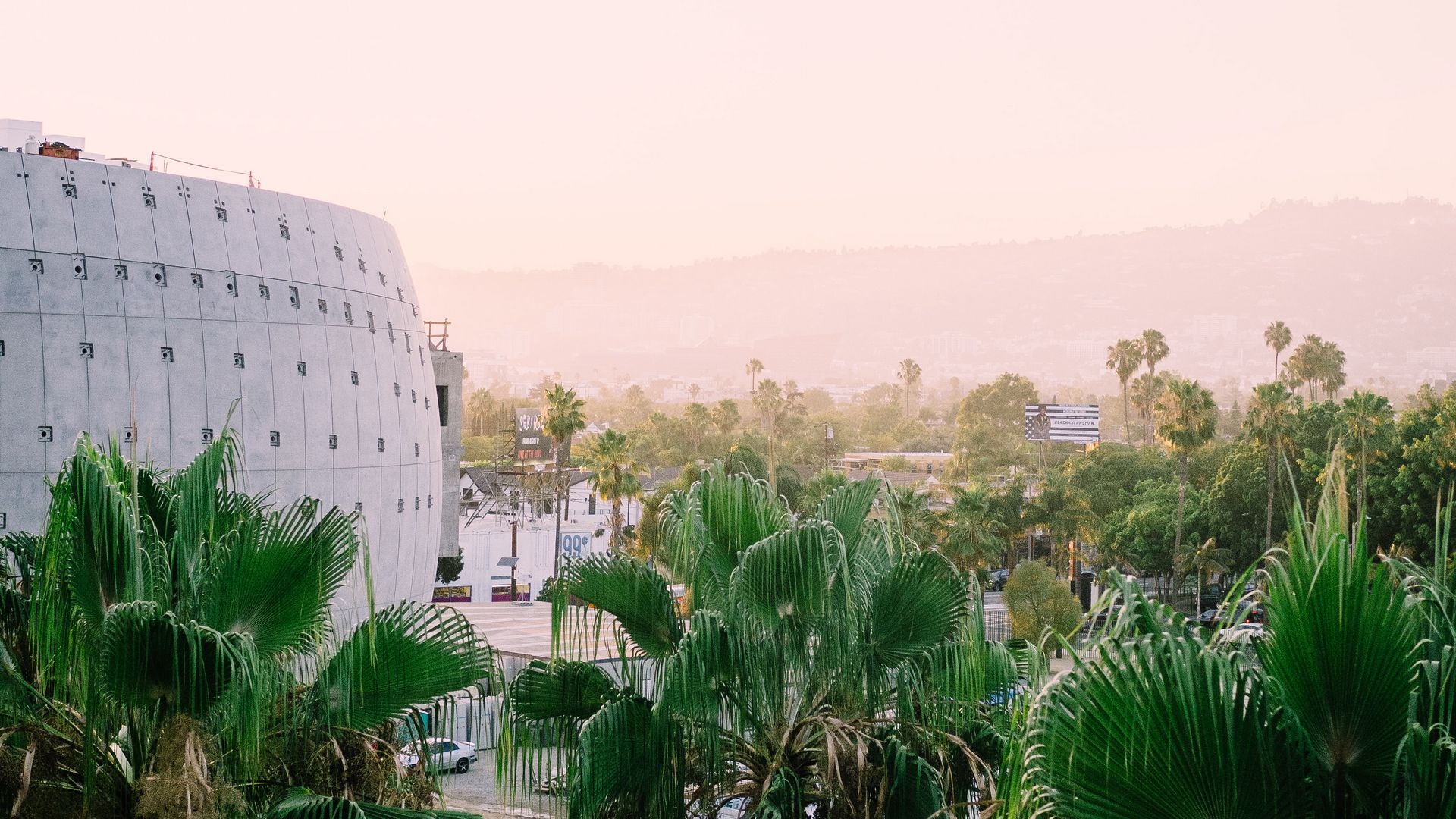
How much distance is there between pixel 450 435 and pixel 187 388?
33.0 m

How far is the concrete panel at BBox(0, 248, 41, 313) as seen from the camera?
32656mm

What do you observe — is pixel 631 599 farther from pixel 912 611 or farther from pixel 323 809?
pixel 323 809

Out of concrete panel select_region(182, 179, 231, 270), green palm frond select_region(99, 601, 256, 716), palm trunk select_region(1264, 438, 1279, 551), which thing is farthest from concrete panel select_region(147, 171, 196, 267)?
palm trunk select_region(1264, 438, 1279, 551)

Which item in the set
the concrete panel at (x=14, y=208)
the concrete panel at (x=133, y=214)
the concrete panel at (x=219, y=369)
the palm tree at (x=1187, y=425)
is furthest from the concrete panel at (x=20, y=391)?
the palm tree at (x=1187, y=425)

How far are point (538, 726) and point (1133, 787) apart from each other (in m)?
7.25

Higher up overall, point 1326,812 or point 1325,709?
point 1325,709

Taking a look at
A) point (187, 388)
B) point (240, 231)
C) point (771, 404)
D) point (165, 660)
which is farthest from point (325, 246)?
point (771, 404)

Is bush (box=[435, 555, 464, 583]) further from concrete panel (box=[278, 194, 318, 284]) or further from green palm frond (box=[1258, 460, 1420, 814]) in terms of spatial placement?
green palm frond (box=[1258, 460, 1420, 814])

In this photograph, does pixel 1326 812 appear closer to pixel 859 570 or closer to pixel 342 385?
pixel 859 570

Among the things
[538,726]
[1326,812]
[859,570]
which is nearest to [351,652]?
[538,726]

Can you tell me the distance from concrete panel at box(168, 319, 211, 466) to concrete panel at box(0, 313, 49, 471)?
3.14 meters

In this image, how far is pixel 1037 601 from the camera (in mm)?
52875

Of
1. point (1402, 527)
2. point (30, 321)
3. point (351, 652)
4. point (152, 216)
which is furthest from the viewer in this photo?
point (1402, 527)

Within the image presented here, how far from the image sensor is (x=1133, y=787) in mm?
6004
